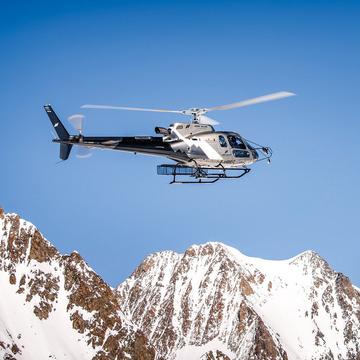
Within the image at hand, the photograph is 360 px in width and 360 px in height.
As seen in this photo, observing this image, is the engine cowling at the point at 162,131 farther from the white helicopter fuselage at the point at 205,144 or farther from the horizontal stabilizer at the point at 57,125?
the horizontal stabilizer at the point at 57,125

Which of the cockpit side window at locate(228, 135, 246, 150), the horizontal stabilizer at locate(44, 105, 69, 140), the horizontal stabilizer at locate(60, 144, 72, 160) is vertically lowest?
the horizontal stabilizer at locate(60, 144, 72, 160)

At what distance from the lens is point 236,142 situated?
3425 inches

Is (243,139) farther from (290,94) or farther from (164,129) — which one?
(290,94)

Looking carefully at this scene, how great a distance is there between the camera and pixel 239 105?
7756 cm

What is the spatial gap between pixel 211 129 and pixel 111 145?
30.8ft

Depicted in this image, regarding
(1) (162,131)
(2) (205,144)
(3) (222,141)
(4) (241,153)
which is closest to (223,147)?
(3) (222,141)

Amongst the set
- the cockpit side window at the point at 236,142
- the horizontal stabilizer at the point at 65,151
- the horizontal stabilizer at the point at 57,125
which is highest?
the cockpit side window at the point at 236,142

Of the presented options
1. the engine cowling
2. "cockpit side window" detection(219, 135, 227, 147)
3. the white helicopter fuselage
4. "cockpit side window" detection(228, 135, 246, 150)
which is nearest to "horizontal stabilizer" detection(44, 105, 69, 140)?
the engine cowling

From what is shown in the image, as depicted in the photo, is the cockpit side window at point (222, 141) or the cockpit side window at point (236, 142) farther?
the cockpit side window at point (236, 142)

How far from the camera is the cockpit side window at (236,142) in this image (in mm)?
86500

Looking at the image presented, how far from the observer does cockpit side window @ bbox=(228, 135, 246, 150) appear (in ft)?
284

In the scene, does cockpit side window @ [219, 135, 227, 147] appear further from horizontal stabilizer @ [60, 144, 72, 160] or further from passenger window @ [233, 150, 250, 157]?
horizontal stabilizer @ [60, 144, 72, 160]

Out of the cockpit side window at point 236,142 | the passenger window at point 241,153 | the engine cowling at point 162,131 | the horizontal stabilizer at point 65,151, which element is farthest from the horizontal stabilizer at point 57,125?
the passenger window at point 241,153

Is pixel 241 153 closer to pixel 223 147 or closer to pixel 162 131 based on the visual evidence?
pixel 223 147
